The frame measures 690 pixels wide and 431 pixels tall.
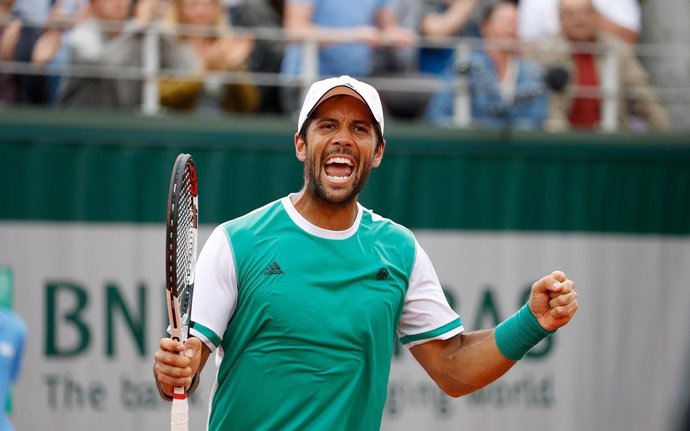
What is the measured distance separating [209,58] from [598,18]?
116 inches

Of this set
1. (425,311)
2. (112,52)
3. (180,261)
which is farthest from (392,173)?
(180,261)

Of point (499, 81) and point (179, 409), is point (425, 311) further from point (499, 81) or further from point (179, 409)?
point (499, 81)

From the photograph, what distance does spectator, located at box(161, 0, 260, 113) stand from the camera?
27.5 ft

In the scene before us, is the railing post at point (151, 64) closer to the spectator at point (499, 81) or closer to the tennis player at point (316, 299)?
the spectator at point (499, 81)

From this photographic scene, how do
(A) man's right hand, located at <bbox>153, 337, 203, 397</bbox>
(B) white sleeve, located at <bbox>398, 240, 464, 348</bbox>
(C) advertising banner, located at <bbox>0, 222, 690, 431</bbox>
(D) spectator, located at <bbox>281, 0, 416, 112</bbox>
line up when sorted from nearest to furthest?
(A) man's right hand, located at <bbox>153, 337, 203, 397</bbox> → (B) white sleeve, located at <bbox>398, 240, 464, 348</bbox> → (D) spectator, located at <bbox>281, 0, 416, 112</bbox> → (C) advertising banner, located at <bbox>0, 222, 690, 431</bbox>

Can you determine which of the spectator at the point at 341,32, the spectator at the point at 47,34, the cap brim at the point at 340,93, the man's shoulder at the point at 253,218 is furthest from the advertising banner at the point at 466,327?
the cap brim at the point at 340,93

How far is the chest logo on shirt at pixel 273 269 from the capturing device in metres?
3.84

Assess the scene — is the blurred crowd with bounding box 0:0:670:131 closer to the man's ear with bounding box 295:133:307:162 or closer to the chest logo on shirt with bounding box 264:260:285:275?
the man's ear with bounding box 295:133:307:162

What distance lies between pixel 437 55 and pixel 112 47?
2283 millimetres

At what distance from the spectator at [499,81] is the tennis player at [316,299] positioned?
16.4 feet

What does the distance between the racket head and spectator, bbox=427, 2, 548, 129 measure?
5.12 m

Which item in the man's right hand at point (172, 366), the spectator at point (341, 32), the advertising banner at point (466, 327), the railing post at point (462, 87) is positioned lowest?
the advertising banner at point (466, 327)

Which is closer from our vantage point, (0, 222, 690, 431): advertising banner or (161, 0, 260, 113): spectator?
(161, 0, 260, 113): spectator

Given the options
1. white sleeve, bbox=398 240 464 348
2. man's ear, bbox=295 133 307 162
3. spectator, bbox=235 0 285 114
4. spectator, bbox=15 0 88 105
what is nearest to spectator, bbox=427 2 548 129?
spectator, bbox=235 0 285 114
